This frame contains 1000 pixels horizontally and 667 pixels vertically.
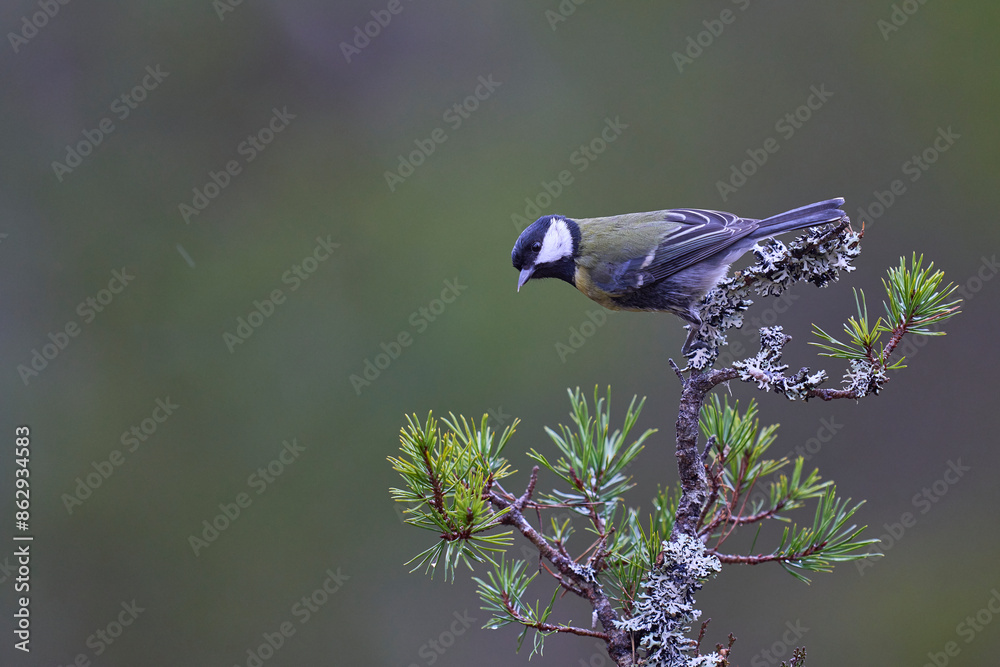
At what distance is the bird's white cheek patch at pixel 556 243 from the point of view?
7.59 ft

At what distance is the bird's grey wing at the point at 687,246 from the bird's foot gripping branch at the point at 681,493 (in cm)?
66

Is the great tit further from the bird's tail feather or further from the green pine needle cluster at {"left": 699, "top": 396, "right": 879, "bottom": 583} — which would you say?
the green pine needle cluster at {"left": 699, "top": 396, "right": 879, "bottom": 583}

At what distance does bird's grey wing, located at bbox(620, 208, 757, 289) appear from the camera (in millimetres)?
2172

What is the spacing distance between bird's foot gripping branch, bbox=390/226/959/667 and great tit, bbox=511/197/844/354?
1.98 ft

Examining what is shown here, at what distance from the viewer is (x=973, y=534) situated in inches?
125

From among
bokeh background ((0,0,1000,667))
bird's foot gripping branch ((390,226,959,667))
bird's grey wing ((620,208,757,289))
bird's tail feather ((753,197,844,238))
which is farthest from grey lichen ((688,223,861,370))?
bokeh background ((0,0,1000,667))

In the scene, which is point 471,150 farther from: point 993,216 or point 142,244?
point 993,216

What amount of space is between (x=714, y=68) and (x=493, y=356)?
175 cm

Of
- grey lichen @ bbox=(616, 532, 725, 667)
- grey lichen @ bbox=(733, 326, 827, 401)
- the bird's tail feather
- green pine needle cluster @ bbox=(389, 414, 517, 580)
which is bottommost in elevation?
green pine needle cluster @ bbox=(389, 414, 517, 580)

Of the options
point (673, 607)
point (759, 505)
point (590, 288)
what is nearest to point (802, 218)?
point (590, 288)

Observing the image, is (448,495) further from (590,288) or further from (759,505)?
(590,288)

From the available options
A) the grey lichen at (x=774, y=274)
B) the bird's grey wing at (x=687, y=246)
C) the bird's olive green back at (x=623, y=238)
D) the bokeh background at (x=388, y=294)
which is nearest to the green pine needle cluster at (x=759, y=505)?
the grey lichen at (x=774, y=274)

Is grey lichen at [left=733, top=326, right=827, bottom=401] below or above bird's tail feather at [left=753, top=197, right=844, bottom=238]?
below

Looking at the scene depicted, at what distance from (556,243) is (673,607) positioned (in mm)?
1321
